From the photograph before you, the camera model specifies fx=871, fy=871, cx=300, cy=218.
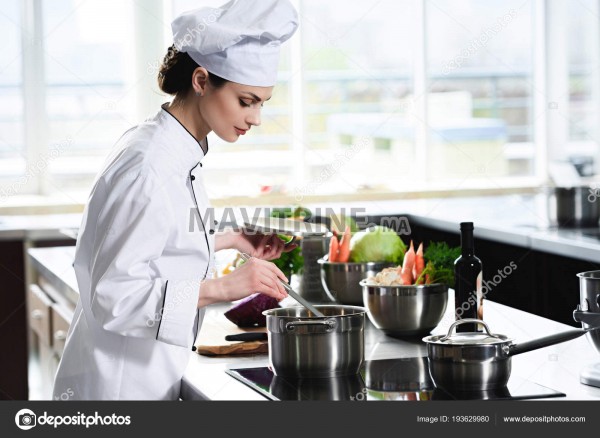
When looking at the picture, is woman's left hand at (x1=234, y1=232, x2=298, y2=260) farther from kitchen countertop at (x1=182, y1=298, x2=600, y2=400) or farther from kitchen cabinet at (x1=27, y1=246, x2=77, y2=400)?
kitchen cabinet at (x1=27, y1=246, x2=77, y2=400)

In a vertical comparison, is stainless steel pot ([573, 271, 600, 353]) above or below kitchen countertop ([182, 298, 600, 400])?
above

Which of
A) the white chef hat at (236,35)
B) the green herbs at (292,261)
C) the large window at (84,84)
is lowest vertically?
the green herbs at (292,261)

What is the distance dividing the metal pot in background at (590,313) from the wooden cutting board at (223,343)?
65 cm

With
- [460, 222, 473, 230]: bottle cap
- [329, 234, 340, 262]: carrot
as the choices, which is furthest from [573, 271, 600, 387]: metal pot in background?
[329, 234, 340, 262]: carrot

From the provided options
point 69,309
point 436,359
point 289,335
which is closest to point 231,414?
point 289,335

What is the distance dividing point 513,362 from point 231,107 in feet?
2.33

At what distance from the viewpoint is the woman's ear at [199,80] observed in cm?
167

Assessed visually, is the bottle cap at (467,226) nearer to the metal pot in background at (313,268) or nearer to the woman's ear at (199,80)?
the woman's ear at (199,80)

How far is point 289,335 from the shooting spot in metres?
1.48

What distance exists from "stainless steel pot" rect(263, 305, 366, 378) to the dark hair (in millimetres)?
501

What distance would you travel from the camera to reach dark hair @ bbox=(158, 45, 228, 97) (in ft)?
5.54

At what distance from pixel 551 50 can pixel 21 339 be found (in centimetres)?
393

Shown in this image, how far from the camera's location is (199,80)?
1676mm

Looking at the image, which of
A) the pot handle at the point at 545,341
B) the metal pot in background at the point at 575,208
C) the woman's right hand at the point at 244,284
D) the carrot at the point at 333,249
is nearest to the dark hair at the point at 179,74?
the woman's right hand at the point at 244,284
